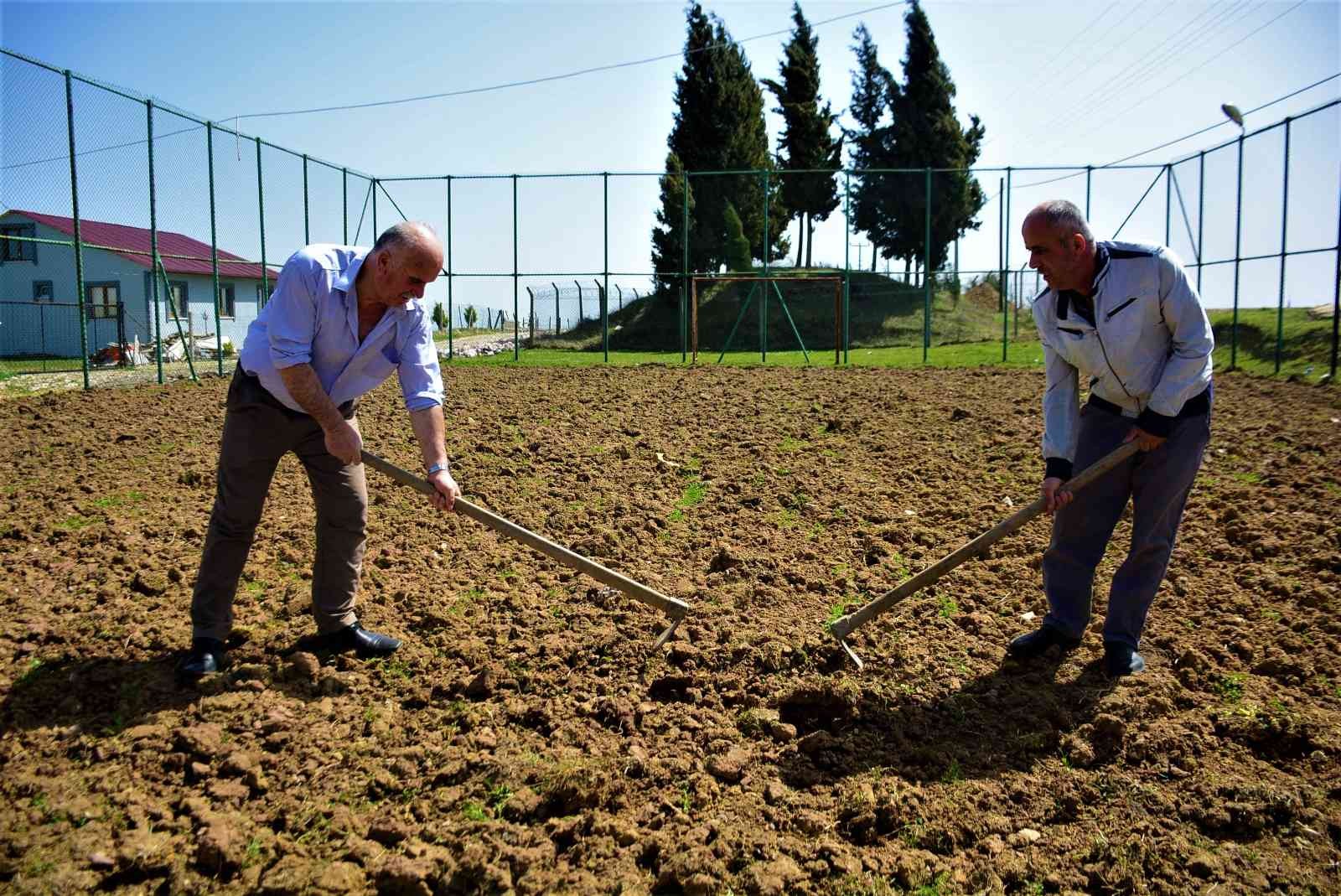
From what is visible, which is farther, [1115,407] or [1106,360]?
[1115,407]

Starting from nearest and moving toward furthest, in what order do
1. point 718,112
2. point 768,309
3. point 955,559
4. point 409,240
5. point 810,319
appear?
point 409,240 < point 955,559 < point 768,309 < point 810,319 < point 718,112

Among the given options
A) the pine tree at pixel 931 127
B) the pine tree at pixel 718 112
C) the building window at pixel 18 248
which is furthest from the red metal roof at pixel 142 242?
the pine tree at pixel 931 127

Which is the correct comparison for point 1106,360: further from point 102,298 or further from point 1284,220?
point 102,298

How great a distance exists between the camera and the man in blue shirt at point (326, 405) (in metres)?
3.68

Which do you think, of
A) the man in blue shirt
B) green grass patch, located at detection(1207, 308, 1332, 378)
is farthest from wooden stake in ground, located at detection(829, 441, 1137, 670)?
green grass patch, located at detection(1207, 308, 1332, 378)

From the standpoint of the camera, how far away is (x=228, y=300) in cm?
2605

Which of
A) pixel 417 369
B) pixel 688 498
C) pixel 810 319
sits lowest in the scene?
pixel 688 498

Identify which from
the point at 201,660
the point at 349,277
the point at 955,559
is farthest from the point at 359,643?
the point at 955,559

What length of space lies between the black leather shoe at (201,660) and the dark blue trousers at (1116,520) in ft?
11.4

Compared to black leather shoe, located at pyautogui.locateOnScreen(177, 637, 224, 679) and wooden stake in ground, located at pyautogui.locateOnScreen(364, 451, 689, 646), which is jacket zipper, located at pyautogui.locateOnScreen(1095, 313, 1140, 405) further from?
black leather shoe, located at pyautogui.locateOnScreen(177, 637, 224, 679)

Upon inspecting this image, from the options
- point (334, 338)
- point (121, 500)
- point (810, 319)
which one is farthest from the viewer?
point (810, 319)

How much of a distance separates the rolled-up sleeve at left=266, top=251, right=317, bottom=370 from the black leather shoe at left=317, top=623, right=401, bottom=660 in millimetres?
1220

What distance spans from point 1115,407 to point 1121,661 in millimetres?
1034

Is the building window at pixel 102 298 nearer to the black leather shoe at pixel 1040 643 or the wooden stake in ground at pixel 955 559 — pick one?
the wooden stake in ground at pixel 955 559
